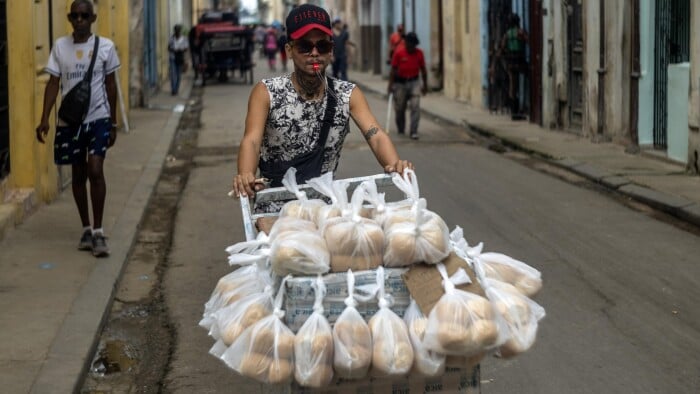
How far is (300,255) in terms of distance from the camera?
3648 millimetres

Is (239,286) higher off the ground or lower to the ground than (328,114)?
lower

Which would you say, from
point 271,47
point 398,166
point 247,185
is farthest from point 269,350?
point 271,47

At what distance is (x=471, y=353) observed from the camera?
11.8 ft

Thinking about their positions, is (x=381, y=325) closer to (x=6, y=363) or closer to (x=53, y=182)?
(x=6, y=363)

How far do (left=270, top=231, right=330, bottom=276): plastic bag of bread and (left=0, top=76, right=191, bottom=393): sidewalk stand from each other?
8.39 feet

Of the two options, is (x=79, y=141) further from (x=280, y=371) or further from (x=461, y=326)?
(x=461, y=326)

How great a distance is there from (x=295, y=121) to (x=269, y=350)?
5.53 ft

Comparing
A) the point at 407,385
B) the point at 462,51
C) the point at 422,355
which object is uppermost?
the point at 462,51

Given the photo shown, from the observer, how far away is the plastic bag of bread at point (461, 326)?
3545 mm

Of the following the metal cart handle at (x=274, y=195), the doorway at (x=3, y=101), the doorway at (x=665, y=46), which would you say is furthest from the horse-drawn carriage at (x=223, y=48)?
the metal cart handle at (x=274, y=195)

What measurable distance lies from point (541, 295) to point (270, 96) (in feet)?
11.2

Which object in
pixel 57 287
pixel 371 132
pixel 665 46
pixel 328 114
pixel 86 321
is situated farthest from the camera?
pixel 665 46

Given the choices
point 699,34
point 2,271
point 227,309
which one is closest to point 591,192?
point 699,34

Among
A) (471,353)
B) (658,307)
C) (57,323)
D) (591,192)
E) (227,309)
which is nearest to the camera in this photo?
(471,353)
